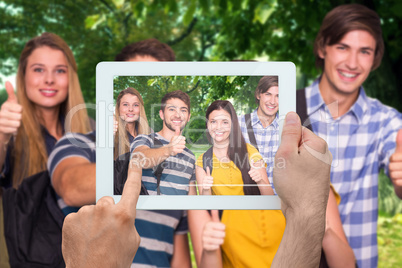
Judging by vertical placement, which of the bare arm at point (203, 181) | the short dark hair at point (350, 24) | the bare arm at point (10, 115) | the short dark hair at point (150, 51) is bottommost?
the bare arm at point (203, 181)

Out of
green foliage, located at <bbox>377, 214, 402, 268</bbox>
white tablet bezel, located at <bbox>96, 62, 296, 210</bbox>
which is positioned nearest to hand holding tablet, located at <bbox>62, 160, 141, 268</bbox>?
white tablet bezel, located at <bbox>96, 62, 296, 210</bbox>

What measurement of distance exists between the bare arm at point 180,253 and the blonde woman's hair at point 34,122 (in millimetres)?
824

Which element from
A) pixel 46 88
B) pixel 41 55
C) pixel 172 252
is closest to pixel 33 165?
pixel 46 88

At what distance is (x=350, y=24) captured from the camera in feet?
7.96

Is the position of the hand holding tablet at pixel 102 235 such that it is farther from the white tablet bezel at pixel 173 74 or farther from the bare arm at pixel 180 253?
the bare arm at pixel 180 253

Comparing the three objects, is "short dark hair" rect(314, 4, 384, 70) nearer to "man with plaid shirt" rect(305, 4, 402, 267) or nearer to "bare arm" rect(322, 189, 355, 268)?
"man with plaid shirt" rect(305, 4, 402, 267)

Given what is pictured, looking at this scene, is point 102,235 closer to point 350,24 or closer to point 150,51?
point 150,51

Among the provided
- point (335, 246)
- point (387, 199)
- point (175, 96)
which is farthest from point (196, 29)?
point (175, 96)

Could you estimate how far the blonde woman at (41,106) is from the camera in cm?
220

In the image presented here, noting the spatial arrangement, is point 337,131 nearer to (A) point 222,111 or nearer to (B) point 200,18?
(A) point 222,111

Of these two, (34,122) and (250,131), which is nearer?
(250,131)

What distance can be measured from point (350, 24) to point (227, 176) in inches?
66.8

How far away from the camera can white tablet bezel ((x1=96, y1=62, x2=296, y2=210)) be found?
3.54ft

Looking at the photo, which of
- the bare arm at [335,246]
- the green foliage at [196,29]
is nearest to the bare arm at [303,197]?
the bare arm at [335,246]
